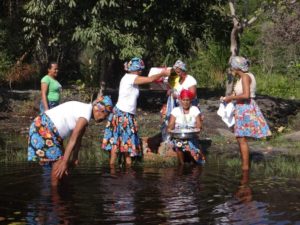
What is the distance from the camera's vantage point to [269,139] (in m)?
11.4

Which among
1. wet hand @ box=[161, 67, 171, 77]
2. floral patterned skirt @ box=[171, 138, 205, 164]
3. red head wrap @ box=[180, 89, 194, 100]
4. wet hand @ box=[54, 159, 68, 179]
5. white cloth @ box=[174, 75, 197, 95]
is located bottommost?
wet hand @ box=[54, 159, 68, 179]

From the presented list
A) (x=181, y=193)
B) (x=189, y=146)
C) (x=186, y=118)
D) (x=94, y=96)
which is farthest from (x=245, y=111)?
(x=94, y=96)

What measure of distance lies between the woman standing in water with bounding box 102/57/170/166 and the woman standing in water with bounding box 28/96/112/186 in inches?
72.5

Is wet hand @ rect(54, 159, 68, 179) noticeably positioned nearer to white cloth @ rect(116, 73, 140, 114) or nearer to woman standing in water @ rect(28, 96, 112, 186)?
woman standing in water @ rect(28, 96, 112, 186)

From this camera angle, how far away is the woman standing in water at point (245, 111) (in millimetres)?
8547

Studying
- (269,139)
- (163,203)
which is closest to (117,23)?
(269,139)

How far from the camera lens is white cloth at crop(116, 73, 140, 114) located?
8656 mm

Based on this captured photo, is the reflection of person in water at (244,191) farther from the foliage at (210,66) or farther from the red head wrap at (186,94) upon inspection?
the foliage at (210,66)

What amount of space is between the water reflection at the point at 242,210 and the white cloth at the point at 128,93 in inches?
93.4

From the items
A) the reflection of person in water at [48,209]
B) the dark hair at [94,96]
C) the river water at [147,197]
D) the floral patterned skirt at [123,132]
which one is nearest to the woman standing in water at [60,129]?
the reflection of person in water at [48,209]

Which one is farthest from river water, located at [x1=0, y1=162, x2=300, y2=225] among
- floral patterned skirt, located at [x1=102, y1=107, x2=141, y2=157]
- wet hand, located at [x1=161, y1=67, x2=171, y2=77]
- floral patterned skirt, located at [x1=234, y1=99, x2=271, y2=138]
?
wet hand, located at [x1=161, y1=67, x2=171, y2=77]

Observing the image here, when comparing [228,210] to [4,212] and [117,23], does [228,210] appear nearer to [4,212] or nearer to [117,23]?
[4,212]

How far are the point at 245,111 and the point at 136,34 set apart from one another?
6.69 meters

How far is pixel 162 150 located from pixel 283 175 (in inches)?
83.5
